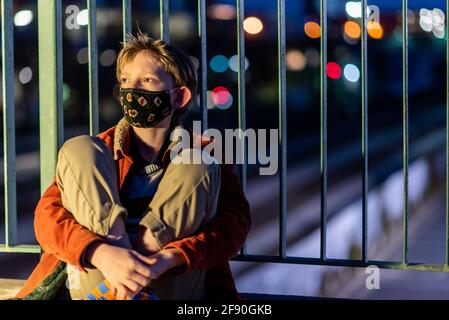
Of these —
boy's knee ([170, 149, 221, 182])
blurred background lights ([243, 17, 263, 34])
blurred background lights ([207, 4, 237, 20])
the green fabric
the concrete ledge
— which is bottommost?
the concrete ledge

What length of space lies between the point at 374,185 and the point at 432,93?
9.55 metres

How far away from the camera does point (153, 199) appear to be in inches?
94.5

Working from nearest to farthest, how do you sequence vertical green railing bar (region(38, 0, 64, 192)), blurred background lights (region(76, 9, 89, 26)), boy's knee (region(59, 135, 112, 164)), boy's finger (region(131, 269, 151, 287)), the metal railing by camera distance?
boy's finger (region(131, 269, 151, 287))
boy's knee (region(59, 135, 112, 164))
the metal railing
vertical green railing bar (region(38, 0, 64, 192))
blurred background lights (region(76, 9, 89, 26))

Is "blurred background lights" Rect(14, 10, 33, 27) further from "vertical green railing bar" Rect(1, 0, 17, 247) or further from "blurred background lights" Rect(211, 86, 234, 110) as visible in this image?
"vertical green railing bar" Rect(1, 0, 17, 247)

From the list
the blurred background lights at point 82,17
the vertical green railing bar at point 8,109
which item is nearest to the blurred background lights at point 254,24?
the blurred background lights at point 82,17

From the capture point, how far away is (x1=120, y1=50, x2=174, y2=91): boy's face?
2.61 meters

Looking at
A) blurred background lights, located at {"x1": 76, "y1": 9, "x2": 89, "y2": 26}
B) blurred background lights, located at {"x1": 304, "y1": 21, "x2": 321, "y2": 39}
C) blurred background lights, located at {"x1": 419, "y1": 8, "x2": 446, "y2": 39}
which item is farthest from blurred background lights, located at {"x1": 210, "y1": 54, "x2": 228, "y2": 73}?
blurred background lights, located at {"x1": 76, "y1": 9, "x2": 89, "y2": 26}

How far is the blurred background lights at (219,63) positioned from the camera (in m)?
12.7

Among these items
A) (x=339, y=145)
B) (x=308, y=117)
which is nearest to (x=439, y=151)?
(x=339, y=145)

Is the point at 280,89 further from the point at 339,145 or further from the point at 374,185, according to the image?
the point at 339,145

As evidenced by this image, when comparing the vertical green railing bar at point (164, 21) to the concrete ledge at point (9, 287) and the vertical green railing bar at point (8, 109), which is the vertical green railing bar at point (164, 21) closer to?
the vertical green railing bar at point (8, 109)

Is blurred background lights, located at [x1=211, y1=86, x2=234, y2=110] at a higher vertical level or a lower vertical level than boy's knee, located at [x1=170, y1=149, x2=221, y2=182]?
higher

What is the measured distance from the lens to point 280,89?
3.17m

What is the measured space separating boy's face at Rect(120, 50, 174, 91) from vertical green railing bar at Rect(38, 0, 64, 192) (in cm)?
85
